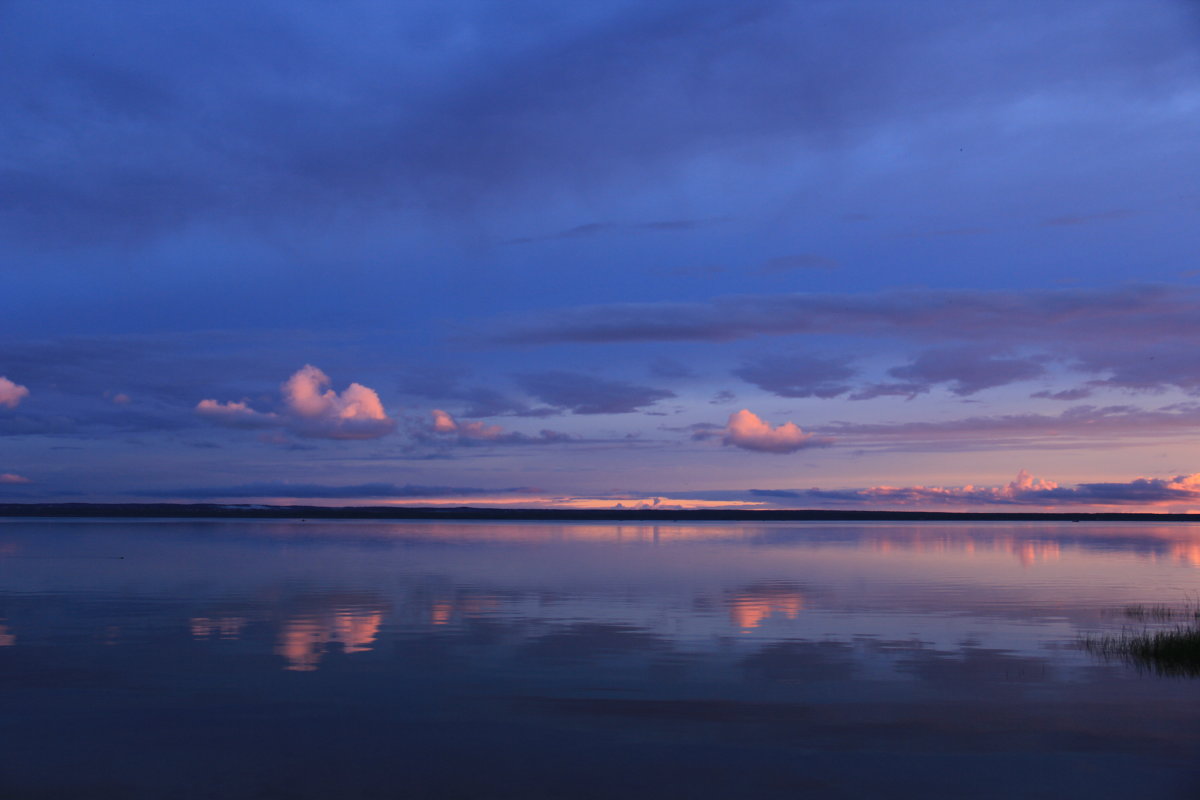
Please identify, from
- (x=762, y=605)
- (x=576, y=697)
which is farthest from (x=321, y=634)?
(x=762, y=605)

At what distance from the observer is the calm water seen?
1366cm

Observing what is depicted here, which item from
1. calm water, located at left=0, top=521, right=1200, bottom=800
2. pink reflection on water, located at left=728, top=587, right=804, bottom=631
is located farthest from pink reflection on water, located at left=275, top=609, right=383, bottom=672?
pink reflection on water, located at left=728, top=587, right=804, bottom=631

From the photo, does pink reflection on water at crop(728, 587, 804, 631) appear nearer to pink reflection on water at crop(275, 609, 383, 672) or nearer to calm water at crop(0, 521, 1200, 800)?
calm water at crop(0, 521, 1200, 800)

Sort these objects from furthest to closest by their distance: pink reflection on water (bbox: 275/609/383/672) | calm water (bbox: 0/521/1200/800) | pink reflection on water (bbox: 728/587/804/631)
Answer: pink reflection on water (bbox: 728/587/804/631), pink reflection on water (bbox: 275/609/383/672), calm water (bbox: 0/521/1200/800)

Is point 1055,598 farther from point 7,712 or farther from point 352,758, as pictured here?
point 7,712

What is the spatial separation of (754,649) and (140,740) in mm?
14291

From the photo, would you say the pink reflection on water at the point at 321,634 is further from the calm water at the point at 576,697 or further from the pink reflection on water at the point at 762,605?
the pink reflection on water at the point at 762,605

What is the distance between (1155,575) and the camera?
165ft

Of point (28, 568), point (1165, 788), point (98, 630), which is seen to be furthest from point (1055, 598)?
point (28, 568)

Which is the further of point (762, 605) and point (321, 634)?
point (762, 605)

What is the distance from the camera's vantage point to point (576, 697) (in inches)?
725

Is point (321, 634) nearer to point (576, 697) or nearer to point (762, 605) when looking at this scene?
point (576, 697)

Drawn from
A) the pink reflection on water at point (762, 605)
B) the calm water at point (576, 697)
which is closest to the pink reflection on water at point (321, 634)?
the calm water at point (576, 697)

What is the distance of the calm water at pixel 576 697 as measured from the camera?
13664mm
